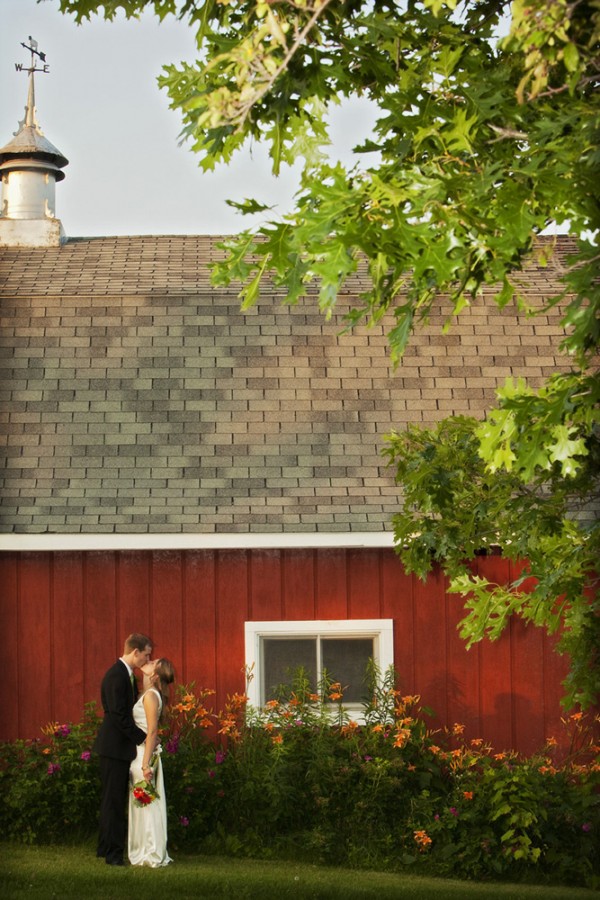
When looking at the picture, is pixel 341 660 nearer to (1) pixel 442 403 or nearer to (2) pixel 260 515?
(2) pixel 260 515

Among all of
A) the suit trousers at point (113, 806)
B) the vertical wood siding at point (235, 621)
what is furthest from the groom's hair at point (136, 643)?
the vertical wood siding at point (235, 621)

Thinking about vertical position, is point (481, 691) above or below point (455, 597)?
below

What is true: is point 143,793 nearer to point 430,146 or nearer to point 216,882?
point 216,882

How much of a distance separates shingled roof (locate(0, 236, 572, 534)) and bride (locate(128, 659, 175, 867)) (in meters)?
1.96

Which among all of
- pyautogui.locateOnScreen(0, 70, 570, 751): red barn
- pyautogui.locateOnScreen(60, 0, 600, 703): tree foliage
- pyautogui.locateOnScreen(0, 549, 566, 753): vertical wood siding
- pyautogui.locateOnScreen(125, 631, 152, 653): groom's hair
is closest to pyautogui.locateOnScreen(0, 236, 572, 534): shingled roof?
pyautogui.locateOnScreen(0, 70, 570, 751): red barn

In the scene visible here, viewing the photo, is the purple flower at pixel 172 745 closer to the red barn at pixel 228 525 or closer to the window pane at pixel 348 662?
the red barn at pixel 228 525

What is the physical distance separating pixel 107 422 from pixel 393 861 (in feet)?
16.1

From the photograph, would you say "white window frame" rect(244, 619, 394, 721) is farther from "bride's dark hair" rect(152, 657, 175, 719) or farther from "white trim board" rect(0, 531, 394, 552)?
"bride's dark hair" rect(152, 657, 175, 719)

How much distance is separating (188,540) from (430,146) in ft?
19.2

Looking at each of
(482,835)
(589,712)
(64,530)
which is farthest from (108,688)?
(589,712)

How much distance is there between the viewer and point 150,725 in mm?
9977

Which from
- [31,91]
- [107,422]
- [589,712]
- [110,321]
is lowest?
[589,712]

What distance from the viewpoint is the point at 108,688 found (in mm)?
10016

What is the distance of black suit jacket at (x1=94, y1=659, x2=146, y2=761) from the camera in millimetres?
9969
